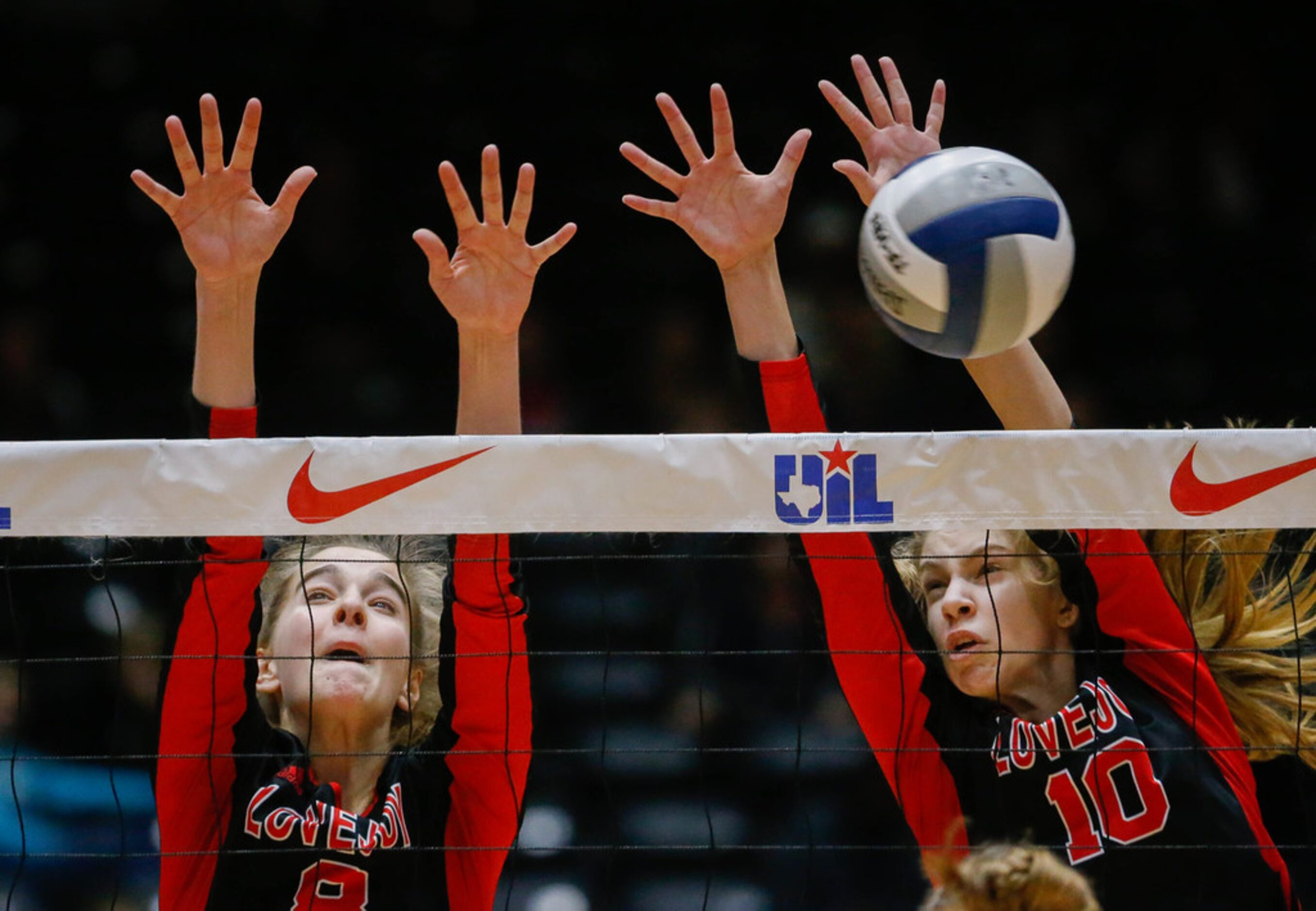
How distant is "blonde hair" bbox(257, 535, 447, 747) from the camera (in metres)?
3.35

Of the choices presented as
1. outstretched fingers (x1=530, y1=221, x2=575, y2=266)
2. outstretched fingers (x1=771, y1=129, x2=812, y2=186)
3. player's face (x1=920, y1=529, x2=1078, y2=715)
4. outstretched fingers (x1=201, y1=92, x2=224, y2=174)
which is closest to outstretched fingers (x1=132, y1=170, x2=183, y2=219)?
outstretched fingers (x1=201, y1=92, x2=224, y2=174)

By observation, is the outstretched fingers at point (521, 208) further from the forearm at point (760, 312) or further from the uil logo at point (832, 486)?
the uil logo at point (832, 486)

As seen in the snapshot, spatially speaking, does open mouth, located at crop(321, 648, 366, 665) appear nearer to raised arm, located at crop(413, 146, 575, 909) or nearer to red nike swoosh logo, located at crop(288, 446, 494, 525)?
raised arm, located at crop(413, 146, 575, 909)

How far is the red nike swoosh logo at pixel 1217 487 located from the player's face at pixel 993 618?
53cm

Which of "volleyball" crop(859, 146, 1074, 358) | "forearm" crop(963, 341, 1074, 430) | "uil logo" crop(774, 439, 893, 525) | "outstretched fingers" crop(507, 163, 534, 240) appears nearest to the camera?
"volleyball" crop(859, 146, 1074, 358)

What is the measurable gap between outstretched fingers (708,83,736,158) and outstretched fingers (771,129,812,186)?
0.40ft

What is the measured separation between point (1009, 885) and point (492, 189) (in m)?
1.95

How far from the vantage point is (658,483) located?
2.79m

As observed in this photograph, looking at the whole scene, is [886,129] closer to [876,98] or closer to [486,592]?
[876,98]

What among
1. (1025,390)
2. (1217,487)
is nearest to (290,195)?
(1025,390)

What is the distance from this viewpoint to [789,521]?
2760mm

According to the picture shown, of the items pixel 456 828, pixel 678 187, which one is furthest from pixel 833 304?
pixel 456 828

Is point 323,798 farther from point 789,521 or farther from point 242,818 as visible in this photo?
point 789,521

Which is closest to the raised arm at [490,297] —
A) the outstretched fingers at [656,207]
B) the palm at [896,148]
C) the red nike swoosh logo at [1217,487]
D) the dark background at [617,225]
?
the outstretched fingers at [656,207]
